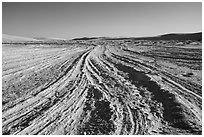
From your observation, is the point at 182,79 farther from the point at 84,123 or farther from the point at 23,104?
the point at 23,104

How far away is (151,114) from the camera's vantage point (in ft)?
15.9

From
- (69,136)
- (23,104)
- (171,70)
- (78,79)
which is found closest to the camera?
(69,136)

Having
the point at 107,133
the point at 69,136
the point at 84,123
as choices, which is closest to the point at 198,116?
the point at 107,133

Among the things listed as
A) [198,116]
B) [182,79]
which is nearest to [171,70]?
[182,79]

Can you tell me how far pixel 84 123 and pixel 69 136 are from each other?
50 centimetres

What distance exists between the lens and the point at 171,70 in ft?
28.3

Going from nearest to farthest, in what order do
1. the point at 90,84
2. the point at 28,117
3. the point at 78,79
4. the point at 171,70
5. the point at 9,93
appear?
the point at 28,117
the point at 9,93
the point at 90,84
the point at 78,79
the point at 171,70

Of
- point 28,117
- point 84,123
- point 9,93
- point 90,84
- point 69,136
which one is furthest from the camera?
point 90,84

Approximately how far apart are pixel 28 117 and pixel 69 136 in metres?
1.19

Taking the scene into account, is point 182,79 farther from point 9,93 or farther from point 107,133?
point 9,93

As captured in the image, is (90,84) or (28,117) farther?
(90,84)

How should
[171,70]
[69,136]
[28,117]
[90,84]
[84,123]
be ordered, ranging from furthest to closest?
[171,70] → [90,84] → [28,117] → [84,123] → [69,136]

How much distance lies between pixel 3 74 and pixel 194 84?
624 cm

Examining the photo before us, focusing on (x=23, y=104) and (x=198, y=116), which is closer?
(x=198, y=116)
